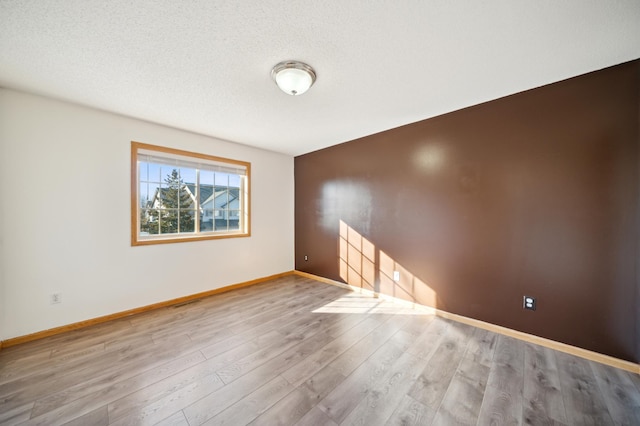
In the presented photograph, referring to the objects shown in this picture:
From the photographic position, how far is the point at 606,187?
1.91 metres

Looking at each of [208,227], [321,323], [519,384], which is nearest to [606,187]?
[519,384]

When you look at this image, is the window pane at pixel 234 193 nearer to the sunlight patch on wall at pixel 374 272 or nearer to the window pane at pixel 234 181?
the window pane at pixel 234 181

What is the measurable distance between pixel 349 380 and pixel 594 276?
225 cm

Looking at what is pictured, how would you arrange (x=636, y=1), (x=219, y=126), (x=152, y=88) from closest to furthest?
(x=636, y=1) → (x=152, y=88) → (x=219, y=126)

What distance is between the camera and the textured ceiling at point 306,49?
1.34 m

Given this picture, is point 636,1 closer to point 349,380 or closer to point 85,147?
point 349,380

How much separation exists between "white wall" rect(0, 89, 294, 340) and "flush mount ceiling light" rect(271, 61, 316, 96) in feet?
6.92

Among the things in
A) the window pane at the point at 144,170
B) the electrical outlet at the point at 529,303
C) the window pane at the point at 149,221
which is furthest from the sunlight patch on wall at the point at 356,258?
the window pane at the point at 144,170

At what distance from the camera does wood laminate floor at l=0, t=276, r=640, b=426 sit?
141 centimetres

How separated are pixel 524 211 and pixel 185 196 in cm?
417

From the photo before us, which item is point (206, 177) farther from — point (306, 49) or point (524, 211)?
point (524, 211)

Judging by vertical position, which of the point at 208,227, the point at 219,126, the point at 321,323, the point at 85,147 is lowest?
the point at 321,323

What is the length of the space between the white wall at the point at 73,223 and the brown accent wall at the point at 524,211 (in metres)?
2.96

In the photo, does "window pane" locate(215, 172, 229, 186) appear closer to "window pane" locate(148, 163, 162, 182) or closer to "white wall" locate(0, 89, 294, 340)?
"white wall" locate(0, 89, 294, 340)
